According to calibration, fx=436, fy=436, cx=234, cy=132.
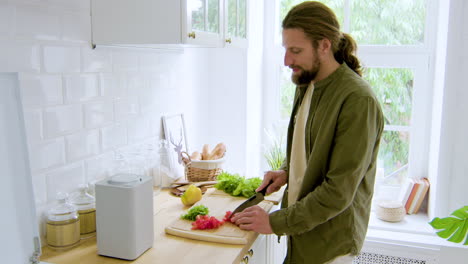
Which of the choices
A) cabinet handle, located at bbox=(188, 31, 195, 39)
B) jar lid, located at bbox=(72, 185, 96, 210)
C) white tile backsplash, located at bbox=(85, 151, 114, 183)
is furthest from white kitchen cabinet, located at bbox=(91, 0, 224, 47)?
jar lid, located at bbox=(72, 185, 96, 210)

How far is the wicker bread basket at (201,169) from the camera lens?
2223mm

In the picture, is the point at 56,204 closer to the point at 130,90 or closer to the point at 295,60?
the point at 130,90

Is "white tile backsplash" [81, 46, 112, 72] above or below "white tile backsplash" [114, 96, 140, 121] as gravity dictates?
above

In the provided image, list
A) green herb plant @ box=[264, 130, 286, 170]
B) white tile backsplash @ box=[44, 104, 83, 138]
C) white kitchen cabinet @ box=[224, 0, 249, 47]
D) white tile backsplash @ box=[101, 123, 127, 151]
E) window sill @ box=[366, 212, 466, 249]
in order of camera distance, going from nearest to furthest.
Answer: white tile backsplash @ box=[44, 104, 83, 138]
white tile backsplash @ box=[101, 123, 127, 151]
white kitchen cabinet @ box=[224, 0, 249, 47]
window sill @ box=[366, 212, 466, 249]
green herb plant @ box=[264, 130, 286, 170]

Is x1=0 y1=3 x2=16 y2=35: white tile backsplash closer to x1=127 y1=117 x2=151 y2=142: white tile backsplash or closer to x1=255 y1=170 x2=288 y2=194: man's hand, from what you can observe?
x1=127 y1=117 x2=151 y2=142: white tile backsplash

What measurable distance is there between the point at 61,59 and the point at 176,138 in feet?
3.18

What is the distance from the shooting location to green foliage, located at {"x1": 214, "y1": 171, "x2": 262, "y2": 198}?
1957mm

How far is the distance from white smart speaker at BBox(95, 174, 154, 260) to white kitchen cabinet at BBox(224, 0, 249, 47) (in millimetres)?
922

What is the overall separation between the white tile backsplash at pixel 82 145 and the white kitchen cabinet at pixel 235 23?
0.73m

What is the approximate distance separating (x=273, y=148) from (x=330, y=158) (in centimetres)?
169

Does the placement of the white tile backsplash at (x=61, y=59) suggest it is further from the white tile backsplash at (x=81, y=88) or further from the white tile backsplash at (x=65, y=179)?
the white tile backsplash at (x=65, y=179)

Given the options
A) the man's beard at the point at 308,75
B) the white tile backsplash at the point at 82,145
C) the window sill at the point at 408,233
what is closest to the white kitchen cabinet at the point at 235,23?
the man's beard at the point at 308,75

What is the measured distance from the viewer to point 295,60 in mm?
1569

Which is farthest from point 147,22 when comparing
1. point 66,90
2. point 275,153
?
point 275,153
